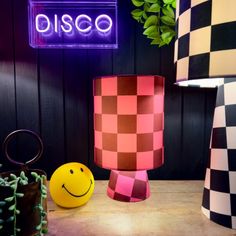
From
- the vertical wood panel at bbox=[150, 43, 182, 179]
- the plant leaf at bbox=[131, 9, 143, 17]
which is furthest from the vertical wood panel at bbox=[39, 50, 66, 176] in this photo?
the vertical wood panel at bbox=[150, 43, 182, 179]

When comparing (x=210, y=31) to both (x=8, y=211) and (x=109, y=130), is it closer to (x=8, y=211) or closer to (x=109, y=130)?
(x=109, y=130)

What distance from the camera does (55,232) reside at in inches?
24.5

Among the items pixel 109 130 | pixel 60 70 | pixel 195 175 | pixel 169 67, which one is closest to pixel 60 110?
pixel 60 70

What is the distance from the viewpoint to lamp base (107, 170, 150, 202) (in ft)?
2.68

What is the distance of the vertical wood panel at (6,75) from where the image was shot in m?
1.00

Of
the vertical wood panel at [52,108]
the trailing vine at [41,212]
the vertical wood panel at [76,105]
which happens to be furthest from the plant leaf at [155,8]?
the trailing vine at [41,212]

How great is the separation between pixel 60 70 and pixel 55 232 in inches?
27.1

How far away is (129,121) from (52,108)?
1.55ft

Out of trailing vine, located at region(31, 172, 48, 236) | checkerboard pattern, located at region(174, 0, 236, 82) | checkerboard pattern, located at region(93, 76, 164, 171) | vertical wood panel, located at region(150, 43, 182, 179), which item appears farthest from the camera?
vertical wood panel, located at region(150, 43, 182, 179)

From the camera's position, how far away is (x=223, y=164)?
65 centimetres

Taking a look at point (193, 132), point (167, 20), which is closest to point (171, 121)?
point (193, 132)

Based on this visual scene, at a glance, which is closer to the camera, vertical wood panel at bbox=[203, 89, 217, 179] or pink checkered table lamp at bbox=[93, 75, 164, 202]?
pink checkered table lamp at bbox=[93, 75, 164, 202]

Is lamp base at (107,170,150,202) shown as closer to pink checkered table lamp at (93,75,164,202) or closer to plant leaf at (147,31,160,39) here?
pink checkered table lamp at (93,75,164,202)

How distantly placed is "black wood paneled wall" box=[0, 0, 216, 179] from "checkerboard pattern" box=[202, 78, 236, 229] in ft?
1.24
